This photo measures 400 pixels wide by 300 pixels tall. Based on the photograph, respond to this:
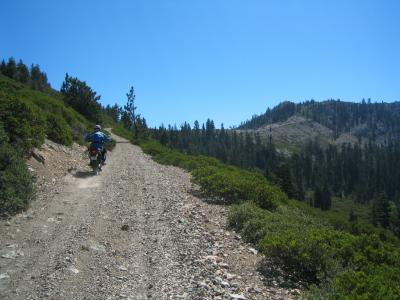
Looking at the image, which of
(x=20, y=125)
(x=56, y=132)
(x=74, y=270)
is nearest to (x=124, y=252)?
(x=74, y=270)

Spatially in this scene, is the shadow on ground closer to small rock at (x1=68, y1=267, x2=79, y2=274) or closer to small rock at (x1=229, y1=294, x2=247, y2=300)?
small rock at (x1=68, y1=267, x2=79, y2=274)

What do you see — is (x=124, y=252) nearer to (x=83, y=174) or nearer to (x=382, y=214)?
(x=83, y=174)

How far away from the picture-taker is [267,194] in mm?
14227

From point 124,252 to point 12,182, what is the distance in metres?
4.68

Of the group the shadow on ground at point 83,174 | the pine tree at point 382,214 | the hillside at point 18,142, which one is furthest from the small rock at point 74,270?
the pine tree at point 382,214

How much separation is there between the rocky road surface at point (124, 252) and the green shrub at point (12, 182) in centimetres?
41

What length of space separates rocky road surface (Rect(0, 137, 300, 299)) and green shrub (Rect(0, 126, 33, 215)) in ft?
1.34

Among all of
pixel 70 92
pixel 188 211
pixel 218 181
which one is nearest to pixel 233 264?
pixel 188 211

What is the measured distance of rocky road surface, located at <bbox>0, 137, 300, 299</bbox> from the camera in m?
6.57

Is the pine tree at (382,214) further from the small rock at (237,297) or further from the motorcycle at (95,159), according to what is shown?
the small rock at (237,297)

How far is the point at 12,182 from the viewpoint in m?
10.9

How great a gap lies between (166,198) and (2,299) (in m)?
8.49

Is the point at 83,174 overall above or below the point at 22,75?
below

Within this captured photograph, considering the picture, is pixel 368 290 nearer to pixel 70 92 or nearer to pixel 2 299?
pixel 2 299
